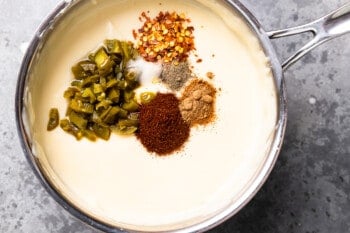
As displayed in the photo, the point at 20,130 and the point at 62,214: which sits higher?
the point at 20,130

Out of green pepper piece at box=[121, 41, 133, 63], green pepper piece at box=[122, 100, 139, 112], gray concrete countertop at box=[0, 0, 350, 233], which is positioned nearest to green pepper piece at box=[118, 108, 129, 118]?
green pepper piece at box=[122, 100, 139, 112]

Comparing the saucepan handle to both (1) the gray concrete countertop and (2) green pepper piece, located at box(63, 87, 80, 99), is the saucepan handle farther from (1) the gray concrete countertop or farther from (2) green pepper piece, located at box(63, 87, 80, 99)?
(2) green pepper piece, located at box(63, 87, 80, 99)

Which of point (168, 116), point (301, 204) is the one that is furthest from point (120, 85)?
point (301, 204)

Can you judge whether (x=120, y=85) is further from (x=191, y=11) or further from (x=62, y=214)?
(x=62, y=214)

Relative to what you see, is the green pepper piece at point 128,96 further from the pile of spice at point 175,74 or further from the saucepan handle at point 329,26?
the saucepan handle at point 329,26

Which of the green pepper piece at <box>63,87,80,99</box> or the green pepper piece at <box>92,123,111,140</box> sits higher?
the green pepper piece at <box>63,87,80,99</box>

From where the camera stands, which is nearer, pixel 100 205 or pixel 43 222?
pixel 100 205

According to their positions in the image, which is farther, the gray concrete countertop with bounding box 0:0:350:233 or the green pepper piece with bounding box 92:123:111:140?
the gray concrete countertop with bounding box 0:0:350:233
